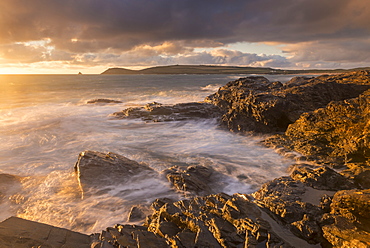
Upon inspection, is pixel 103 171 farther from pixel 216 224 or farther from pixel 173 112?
pixel 173 112

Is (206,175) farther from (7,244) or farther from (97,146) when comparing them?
(97,146)

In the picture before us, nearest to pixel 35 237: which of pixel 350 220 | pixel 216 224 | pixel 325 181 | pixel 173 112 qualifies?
pixel 216 224

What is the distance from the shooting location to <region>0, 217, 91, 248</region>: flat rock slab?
5.33 metres

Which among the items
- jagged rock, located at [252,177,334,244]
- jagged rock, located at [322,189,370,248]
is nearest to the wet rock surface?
jagged rock, located at [252,177,334,244]

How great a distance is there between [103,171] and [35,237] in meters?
5.06

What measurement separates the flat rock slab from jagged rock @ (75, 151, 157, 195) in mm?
3571

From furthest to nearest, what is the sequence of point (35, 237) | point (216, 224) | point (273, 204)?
1. point (273, 204)
2. point (216, 224)
3. point (35, 237)

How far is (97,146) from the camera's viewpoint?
1644cm

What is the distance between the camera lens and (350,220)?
5.72m

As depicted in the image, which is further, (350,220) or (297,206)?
(297,206)

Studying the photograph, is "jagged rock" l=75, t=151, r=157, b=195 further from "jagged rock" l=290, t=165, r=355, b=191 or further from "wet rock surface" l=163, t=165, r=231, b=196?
"jagged rock" l=290, t=165, r=355, b=191

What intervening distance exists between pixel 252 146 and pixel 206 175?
19.6ft

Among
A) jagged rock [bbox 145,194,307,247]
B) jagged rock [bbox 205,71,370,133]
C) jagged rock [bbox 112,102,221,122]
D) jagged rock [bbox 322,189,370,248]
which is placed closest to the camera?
jagged rock [bbox 322,189,370,248]

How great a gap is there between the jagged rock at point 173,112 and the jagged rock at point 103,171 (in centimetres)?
1212
